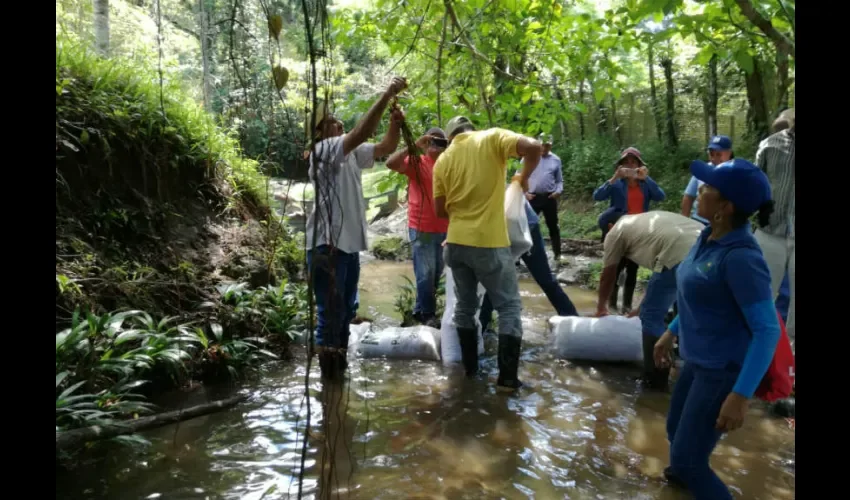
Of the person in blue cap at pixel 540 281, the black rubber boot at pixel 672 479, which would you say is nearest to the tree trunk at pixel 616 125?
the person in blue cap at pixel 540 281

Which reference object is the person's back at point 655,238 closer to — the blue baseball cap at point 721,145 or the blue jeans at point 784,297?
the blue jeans at point 784,297

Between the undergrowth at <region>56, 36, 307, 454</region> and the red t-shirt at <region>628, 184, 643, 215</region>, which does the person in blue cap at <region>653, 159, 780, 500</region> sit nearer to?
the undergrowth at <region>56, 36, 307, 454</region>

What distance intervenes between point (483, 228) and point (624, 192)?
3.12 meters

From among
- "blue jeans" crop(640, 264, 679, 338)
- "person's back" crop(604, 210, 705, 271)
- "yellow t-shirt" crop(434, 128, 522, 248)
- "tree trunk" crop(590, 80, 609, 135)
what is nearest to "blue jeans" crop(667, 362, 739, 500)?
"person's back" crop(604, 210, 705, 271)

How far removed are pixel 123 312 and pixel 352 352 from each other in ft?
6.04

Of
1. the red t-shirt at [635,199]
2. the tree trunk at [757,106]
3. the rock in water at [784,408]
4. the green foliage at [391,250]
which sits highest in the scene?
the tree trunk at [757,106]

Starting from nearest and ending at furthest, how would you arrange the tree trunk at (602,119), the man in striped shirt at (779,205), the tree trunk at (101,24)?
the man in striped shirt at (779,205), the tree trunk at (101,24), the tree trunk at (602,119)

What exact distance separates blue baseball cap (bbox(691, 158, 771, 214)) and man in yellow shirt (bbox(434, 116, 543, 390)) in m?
1.62

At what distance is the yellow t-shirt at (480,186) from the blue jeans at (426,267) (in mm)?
1313

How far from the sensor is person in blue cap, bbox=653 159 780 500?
202 cm

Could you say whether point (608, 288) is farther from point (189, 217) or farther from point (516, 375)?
point (189, 217)

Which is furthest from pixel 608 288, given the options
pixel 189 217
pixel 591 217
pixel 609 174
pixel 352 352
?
pixel 609 174

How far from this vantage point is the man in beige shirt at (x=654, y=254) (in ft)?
11.5
